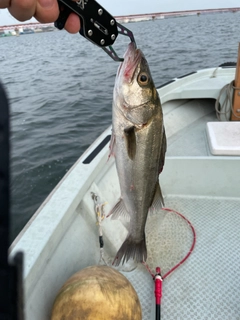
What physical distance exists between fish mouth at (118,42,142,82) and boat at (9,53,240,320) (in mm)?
1136

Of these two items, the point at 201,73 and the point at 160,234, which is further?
the point at 201,73

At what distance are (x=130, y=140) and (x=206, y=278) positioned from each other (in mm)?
1653

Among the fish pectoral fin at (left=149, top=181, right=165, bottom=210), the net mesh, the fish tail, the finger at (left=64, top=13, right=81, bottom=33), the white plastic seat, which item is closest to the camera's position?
the finger at (left=64, top=13, right=81, bottom=33)

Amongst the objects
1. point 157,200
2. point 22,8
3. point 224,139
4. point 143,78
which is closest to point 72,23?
point 22,8

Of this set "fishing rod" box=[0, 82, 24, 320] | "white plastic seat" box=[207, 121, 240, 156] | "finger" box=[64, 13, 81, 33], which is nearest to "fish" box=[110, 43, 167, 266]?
"finger" box=[64, 13, 81, 33]

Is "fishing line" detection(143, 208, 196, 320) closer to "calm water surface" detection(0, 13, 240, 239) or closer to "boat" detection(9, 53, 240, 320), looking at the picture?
"boat" detection(9, 53, 240, 320)

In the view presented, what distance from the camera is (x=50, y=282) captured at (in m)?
2.04

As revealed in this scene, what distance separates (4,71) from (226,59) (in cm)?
1257

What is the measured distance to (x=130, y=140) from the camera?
1736mm

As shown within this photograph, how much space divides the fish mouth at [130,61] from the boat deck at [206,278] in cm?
183

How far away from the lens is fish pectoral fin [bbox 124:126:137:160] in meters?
1.72

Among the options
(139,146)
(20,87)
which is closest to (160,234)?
(139,146)

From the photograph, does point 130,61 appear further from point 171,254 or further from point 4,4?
point 171,254

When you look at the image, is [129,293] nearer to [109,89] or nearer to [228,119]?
[228,119]
